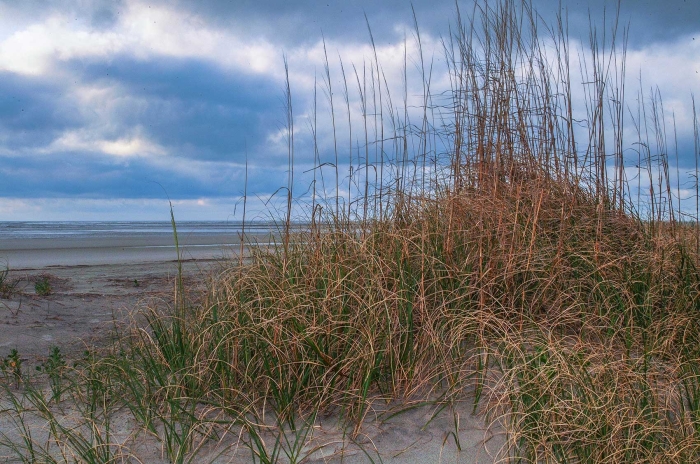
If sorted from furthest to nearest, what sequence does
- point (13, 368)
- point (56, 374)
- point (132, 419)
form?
point (13, 368) → point (56, 374) → point (132, 419)

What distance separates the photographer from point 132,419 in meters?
2.69

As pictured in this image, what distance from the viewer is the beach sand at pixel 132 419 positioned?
2.35 metres

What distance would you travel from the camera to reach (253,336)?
280 centimetres

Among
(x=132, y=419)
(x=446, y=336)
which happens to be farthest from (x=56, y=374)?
(x=446, y=336)

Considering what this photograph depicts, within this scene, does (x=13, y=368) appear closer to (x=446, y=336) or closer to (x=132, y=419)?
(x=132, y=419)

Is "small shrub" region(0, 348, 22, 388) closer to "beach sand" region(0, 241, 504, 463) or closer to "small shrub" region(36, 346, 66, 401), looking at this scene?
"small shrub" region(36, 346, 66, 401)

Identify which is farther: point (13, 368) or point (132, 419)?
point (13, 368)

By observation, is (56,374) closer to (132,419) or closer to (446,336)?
(132,419)

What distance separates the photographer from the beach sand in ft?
7.70

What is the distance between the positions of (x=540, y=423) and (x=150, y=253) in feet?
38.0

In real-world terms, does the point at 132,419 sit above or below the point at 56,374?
below

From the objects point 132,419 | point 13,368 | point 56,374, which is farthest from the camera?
point 13,368

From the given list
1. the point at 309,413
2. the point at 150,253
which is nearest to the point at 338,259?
the point at 309,413

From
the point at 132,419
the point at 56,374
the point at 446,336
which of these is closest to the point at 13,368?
the point at 56,374
